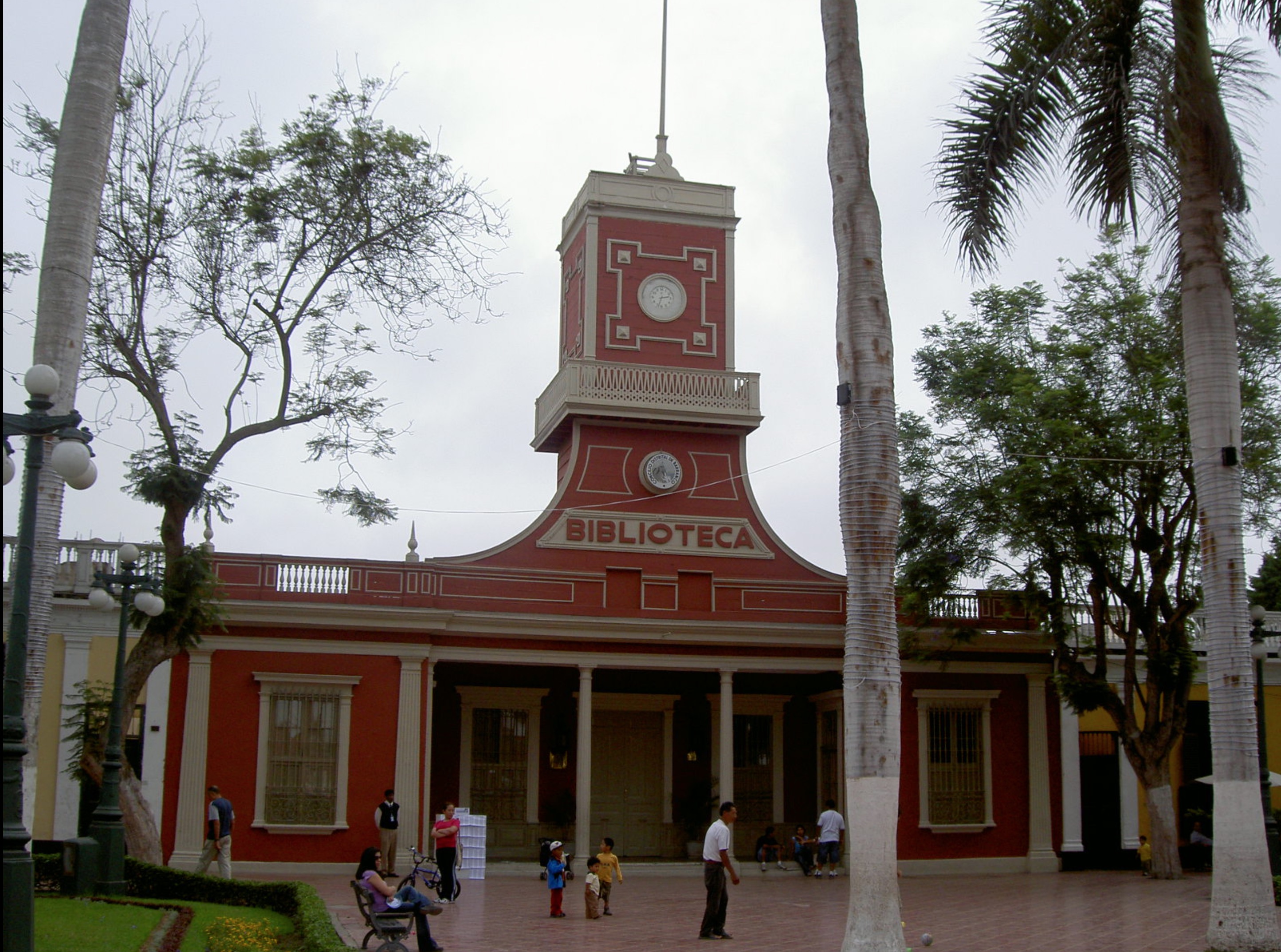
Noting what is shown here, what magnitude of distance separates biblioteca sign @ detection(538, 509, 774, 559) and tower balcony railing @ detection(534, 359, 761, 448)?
182 cm

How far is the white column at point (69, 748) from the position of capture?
67.5ft

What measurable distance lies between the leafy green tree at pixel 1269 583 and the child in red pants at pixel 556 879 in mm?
23812

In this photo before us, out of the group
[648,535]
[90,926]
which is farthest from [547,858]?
[648,535]

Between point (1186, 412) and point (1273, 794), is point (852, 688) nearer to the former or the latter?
point (1186, 412)

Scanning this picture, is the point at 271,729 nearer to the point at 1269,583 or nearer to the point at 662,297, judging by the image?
the point at 662,297

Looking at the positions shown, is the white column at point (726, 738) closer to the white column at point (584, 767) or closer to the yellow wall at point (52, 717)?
the white column at point (584, 767)

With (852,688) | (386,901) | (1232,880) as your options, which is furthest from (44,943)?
(1232,880)

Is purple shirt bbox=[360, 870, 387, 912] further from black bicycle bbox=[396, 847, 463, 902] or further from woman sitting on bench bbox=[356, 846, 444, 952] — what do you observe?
black bicycle bbox=[396, 847, 463, 902]

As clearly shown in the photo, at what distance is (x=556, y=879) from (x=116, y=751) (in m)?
5.20

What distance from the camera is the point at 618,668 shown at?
22.5m

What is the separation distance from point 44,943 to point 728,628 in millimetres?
13848

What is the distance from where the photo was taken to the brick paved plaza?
1264 cm

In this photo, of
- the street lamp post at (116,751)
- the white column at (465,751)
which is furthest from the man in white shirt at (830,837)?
the street lamp post at (116,751)

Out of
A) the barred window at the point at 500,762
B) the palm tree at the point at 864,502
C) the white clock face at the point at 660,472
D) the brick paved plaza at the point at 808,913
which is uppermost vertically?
the white clock face at the point at 660,472
